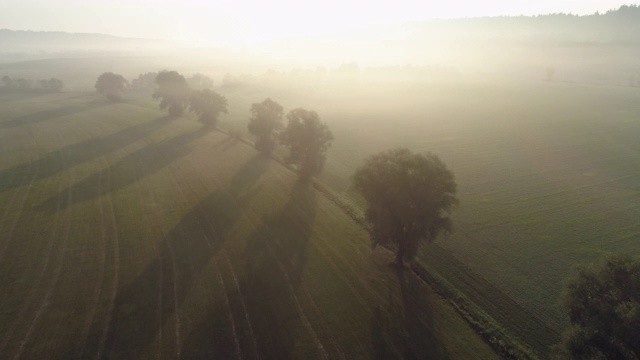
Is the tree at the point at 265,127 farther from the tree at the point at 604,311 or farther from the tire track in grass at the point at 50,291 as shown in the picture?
the tree at the point at 604,311

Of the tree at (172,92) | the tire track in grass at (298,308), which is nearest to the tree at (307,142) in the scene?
the tire track in grass at (298,308)

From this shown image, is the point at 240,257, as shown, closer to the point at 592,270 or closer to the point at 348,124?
the point at 592,270

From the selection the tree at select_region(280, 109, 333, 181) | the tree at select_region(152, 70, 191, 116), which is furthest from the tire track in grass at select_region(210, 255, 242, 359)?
the tree at select_region(152, 70, 191, 116)

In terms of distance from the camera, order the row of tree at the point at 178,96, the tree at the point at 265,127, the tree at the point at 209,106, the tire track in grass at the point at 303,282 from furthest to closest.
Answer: the row of tree at the point at 178,96 → the tree at the point at 209,106 → the tree at the point at 265,127 → the tire track in grass at the point at 303,282

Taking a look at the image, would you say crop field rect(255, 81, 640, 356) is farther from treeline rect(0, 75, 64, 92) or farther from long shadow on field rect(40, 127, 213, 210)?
treeline rect(0, 75, 64, 92)

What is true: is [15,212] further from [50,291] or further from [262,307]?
[262,307]

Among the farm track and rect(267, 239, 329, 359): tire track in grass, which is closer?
the farm track
